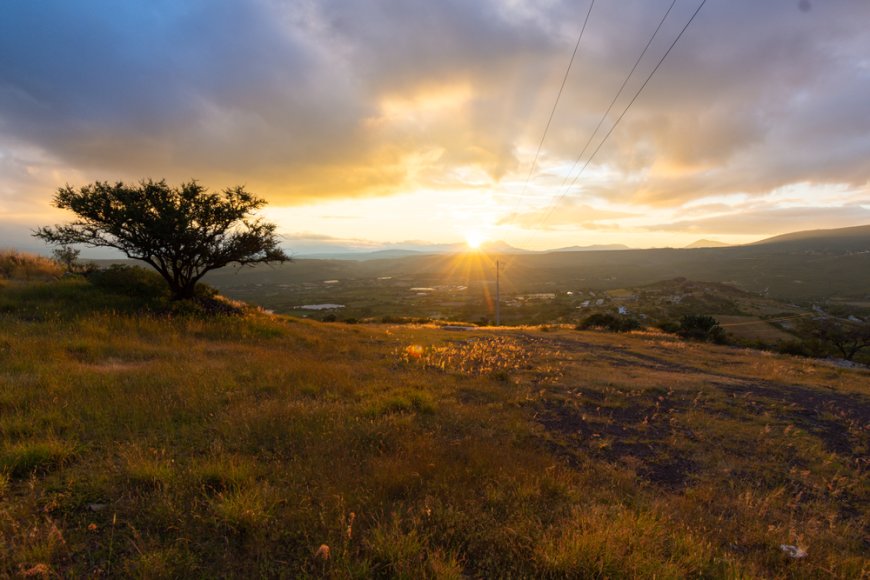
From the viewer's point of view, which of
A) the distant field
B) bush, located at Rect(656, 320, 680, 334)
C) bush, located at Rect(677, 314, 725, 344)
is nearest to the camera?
bush, located at Rect(677, 314, 725, 344)

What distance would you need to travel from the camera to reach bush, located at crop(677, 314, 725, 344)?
115ft

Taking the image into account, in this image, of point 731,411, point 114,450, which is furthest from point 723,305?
point 114,450

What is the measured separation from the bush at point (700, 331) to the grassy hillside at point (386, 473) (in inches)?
1065

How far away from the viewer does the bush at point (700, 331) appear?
115ft

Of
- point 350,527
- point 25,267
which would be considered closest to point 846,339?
point 350,527

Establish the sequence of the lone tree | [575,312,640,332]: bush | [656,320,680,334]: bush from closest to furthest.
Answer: the lone tree → [575,312,640,332]: bush → [656,320,680,334]: bush

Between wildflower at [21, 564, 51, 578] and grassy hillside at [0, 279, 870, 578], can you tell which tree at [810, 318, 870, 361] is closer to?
grassy hillside at [0, 279, 870, 578]

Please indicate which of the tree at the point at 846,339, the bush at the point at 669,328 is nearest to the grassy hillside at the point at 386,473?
the bush at the point at 669,328

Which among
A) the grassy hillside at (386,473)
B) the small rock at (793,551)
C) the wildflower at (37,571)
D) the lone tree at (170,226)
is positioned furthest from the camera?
the lone tree at (170,226)

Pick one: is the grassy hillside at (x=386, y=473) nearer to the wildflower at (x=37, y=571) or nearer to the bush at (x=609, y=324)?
the wildflower at (x=37, y=571)

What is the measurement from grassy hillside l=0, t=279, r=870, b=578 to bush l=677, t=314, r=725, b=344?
27.1 meters

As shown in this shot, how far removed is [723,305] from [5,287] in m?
129

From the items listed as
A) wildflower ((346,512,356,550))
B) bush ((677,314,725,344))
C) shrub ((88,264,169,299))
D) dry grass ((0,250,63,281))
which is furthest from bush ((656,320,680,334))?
dry grass ((0,250,63,281))

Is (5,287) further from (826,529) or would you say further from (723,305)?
(723,305)
